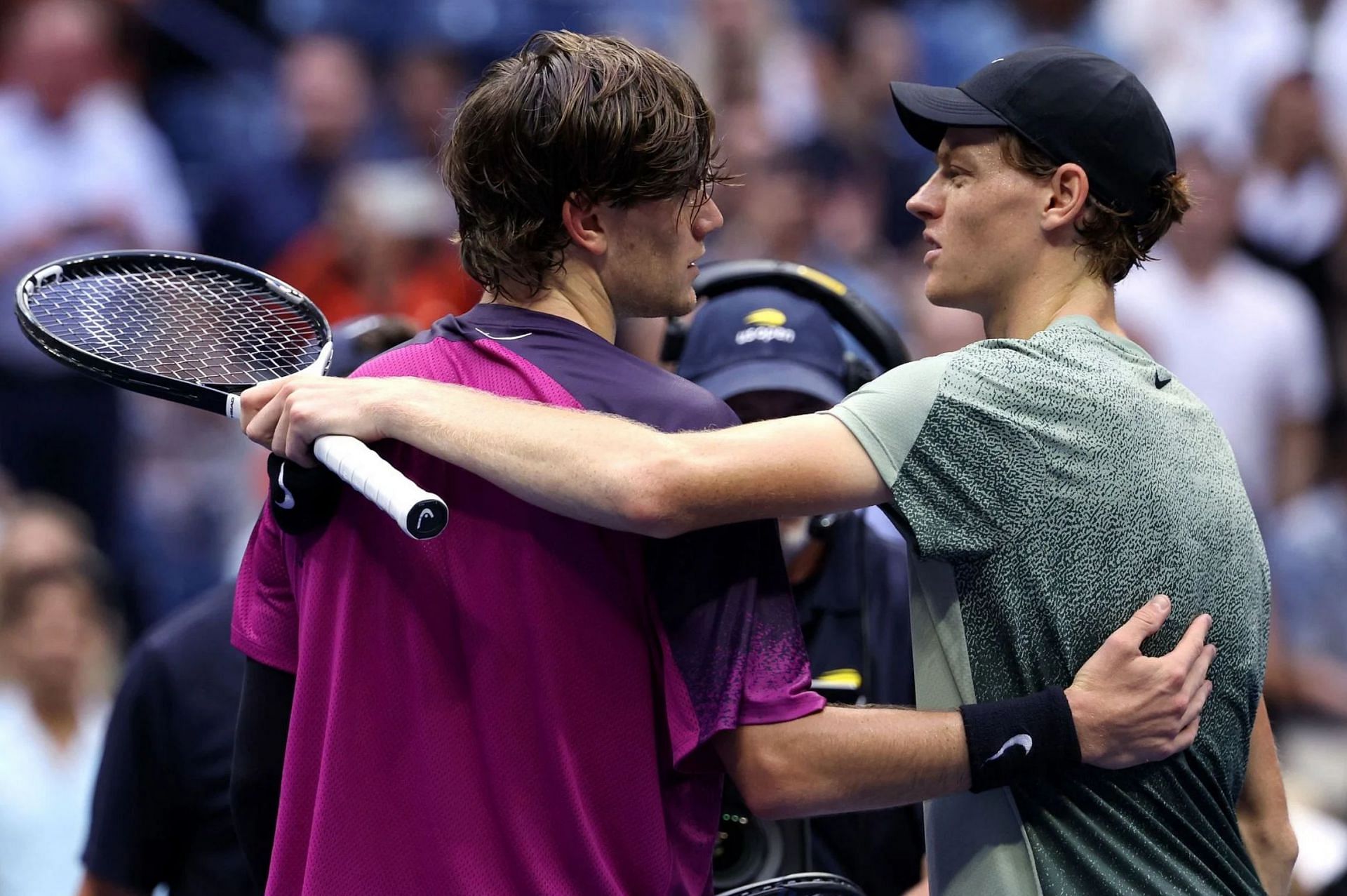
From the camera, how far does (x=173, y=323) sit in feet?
9.07

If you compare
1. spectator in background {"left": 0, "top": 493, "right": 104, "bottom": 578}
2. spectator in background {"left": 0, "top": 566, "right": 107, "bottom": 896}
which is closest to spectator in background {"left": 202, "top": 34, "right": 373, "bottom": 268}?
spectator in background {"left": 0, "top": 493, "right": 104, "bottom": 578}

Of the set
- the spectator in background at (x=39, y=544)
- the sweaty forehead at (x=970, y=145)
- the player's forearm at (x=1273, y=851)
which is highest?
the sweaty forehead at (x=970, y=145)

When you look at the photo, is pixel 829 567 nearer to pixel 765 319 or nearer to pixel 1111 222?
pixel 765 319

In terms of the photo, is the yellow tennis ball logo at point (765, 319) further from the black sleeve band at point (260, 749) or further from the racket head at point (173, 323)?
the black sleeve band at point (260, 749)

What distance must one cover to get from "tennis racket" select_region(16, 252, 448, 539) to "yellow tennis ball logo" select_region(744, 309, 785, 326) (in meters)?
1.05

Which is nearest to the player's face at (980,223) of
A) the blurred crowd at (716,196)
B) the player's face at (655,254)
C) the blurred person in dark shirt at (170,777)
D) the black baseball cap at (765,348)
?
the player's face at (655,254)

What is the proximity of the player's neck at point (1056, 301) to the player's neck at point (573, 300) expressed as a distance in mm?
647

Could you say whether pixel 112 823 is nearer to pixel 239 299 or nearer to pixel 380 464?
pixel 239 299

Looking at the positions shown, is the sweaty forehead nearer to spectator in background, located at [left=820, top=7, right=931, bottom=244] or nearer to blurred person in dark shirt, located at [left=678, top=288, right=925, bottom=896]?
blurred person in dark shirt, located at [left=678, top=288, right=925, bottom=896]

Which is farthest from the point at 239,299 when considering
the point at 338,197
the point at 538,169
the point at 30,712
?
the point at 338,197

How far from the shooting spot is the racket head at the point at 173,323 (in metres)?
2.55

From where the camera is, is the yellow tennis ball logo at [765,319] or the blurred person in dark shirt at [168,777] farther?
the yellow tennis ball logo at [765,319]

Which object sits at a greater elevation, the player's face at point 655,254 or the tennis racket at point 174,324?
the player's face at point 655,254

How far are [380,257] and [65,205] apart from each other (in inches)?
58.1
